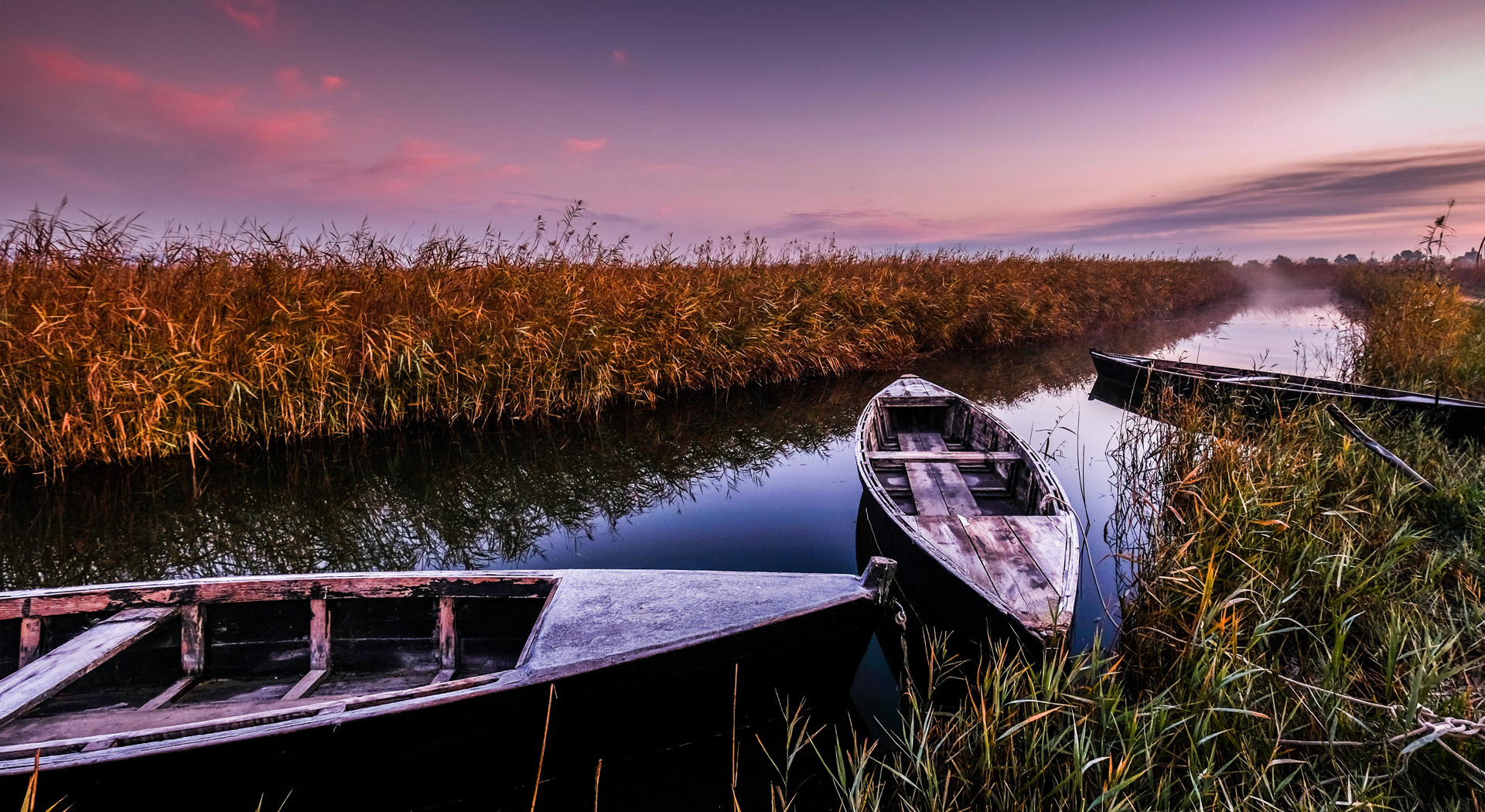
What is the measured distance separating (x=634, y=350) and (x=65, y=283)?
6123 millimetres

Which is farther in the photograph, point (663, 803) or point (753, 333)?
point (753, 333)

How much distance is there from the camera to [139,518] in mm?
5562

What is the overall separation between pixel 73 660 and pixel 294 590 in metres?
0.80

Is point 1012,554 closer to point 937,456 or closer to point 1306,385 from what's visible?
point 937,456

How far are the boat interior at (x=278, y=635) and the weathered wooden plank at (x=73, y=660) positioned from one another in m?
0.01

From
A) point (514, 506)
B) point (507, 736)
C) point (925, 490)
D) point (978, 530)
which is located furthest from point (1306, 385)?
point (507, 736)

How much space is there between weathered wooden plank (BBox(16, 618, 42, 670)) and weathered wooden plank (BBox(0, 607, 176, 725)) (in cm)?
38

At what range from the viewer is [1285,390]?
7.51 metres

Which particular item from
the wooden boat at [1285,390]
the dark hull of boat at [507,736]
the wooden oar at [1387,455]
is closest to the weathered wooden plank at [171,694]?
the dark hull of boat at [507,736]

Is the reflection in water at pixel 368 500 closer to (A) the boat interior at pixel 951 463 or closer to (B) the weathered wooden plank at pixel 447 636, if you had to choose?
(A) the boat interior at pixel 951 463

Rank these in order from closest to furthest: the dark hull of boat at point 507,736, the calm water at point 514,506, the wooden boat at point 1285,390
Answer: the dark hull of boat at point 507,736
the calm water at point 514,506
the wooden boat at point 1285,390

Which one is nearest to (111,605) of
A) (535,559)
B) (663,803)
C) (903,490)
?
(535,559)

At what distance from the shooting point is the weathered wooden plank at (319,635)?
3.20 metres

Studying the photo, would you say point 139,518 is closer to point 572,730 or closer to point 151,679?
point 151,679
